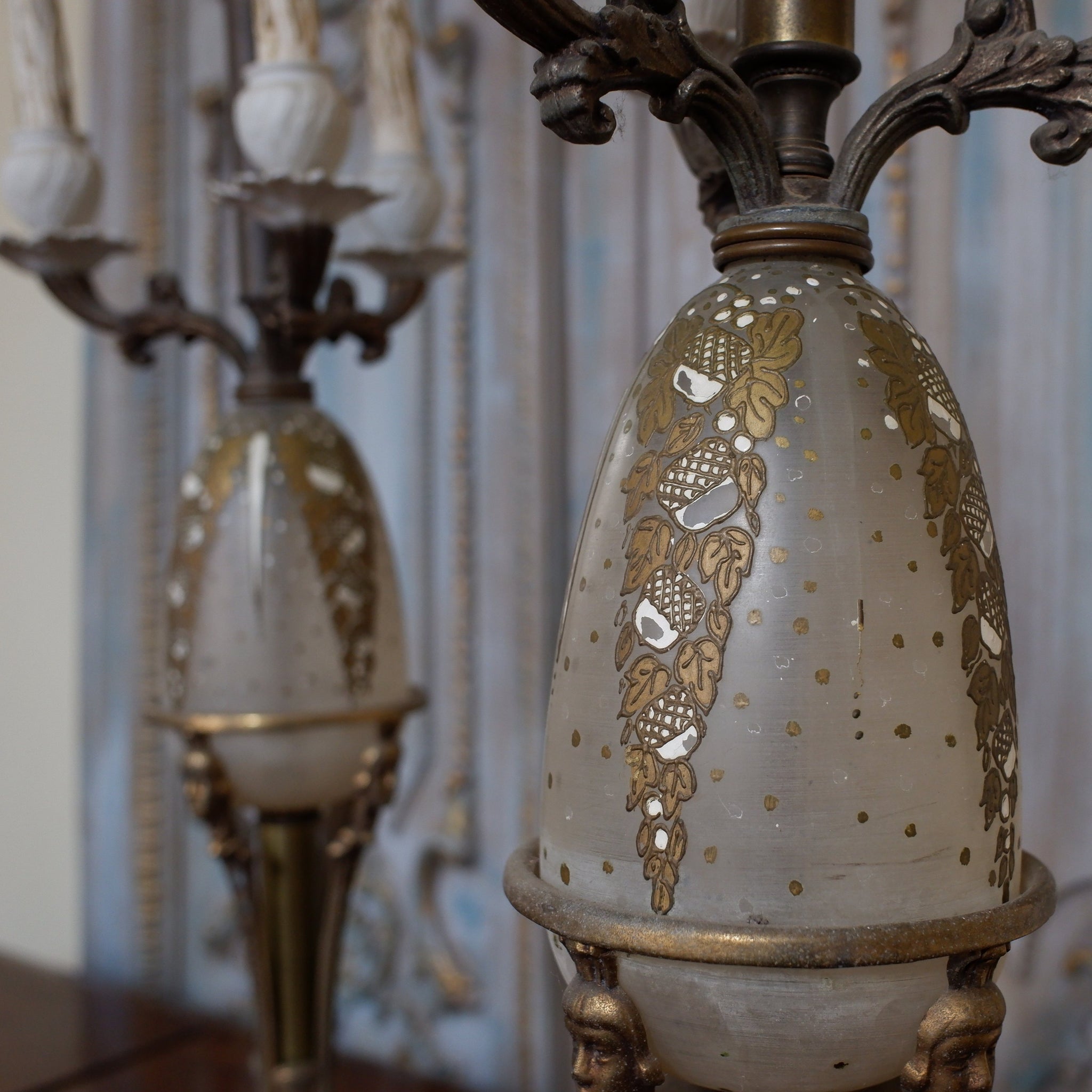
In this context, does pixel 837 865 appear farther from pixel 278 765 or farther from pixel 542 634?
pixel 542 634

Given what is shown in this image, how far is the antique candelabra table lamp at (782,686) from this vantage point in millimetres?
348

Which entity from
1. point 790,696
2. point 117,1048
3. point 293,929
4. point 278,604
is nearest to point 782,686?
point 790,696

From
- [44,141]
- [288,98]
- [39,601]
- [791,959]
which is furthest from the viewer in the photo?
[39,601]

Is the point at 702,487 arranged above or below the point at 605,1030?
above

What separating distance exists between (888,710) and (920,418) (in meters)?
0.10

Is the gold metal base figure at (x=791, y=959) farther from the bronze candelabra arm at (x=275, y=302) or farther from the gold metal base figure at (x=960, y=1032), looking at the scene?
the bronze candelabra arm at (x=275, y=302)

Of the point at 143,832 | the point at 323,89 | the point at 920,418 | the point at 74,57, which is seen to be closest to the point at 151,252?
the point at 74,57

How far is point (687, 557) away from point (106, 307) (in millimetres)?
624

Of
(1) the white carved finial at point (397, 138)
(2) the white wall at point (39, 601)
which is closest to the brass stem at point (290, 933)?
(1) the white carved finial at point (397, 138)

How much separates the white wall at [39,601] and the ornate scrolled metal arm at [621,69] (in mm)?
1308

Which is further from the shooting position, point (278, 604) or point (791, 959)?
point (278, 604)

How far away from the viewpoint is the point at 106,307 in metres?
0.84

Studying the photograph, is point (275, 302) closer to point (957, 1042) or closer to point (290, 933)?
point (290, 933)

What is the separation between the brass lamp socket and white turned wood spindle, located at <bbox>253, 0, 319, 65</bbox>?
1.14ft
